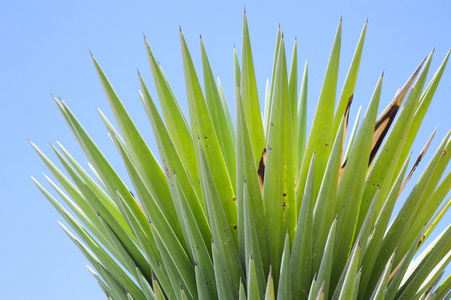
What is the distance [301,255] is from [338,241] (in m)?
0.12

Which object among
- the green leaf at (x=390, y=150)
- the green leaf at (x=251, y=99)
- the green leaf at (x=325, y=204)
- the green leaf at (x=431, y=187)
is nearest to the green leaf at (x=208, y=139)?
the green leaf at (x=251, y=99)

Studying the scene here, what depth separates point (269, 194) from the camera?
1023mm

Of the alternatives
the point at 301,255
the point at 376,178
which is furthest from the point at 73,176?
the point at 376,178

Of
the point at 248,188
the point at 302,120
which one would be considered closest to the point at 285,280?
the point at 248,188

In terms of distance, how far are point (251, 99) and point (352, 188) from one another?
1.24 ft

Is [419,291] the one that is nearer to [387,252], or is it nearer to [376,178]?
[387,252]

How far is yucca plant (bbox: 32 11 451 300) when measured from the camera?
0.98m

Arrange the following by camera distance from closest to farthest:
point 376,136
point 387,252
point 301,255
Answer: point 301,255 → point 387,252 → point 376,136

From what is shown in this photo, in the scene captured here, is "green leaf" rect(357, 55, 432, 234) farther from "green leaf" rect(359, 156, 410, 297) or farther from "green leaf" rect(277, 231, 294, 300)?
"green leaf" rect(277, 231, 294, 300)

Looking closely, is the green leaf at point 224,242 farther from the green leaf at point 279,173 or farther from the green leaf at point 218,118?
the green leaf at point 218,118

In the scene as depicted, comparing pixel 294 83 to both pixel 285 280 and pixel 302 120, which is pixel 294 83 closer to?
pixel 302 120

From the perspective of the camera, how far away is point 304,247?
3.17 feet

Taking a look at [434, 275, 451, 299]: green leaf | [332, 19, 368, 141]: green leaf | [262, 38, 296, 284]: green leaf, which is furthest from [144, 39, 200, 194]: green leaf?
[434, 275, 451, 299]: green leaf

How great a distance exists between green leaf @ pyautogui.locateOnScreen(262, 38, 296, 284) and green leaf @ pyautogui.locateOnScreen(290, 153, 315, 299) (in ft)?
0.21
